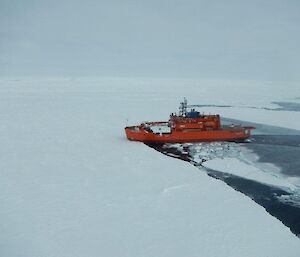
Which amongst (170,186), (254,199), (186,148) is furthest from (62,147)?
(254,199)

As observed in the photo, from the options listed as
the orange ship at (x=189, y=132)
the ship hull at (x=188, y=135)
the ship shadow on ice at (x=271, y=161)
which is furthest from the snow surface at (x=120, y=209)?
the orange ship at (x=189, y=132)

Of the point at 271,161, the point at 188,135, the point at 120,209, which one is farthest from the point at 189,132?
the point at 120,209

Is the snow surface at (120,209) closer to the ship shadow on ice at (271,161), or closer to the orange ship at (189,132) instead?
the ship shadow on ice at (271,161)

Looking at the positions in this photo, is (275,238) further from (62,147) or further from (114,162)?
(62,147)

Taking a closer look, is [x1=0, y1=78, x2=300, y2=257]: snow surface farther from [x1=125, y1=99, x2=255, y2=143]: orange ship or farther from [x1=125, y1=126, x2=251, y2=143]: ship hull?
[x1=125, y1=99, x2=255, y2=143]: orange ship

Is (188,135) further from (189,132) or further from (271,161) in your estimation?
(271,161)

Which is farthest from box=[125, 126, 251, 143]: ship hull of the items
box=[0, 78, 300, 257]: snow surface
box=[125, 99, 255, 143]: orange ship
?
box=[0, 78, 300, 257]: snow surface
